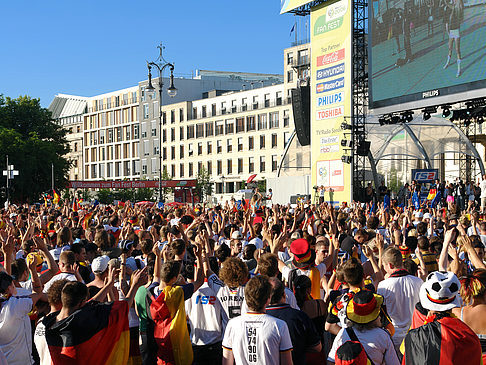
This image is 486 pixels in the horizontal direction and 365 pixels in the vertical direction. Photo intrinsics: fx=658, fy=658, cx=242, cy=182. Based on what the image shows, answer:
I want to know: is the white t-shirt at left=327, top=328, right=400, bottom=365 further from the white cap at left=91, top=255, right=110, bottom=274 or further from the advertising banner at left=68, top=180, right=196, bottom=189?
the advertising banner at left=68, top=180, right=196, bottom=189

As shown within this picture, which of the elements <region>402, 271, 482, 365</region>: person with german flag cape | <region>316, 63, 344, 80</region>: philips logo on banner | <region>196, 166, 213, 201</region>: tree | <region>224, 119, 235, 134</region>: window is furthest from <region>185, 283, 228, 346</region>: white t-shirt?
<region>224, 119, 235, 134</region>: window

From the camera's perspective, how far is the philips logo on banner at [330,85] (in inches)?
1364

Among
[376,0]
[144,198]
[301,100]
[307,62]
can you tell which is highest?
[307,62]

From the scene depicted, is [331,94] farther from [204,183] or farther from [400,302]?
[204,183]

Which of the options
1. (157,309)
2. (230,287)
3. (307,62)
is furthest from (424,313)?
(307,62)

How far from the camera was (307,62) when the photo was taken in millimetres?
71250

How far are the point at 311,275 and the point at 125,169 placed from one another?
90546 mm

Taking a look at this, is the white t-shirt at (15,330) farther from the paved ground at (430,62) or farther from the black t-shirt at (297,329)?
the paved ground at (430,62)

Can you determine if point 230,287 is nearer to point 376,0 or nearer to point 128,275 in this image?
point 128,275

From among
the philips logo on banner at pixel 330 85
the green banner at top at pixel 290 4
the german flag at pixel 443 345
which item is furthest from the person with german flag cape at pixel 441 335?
the green banner at top at pixel 290 4

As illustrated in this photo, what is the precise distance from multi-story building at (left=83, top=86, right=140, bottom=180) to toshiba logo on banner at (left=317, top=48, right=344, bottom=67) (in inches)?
2328

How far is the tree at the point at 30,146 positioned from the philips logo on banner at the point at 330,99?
2644 cm

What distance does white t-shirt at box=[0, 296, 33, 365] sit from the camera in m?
5.39

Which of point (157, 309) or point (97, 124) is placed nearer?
point (157, 309)
